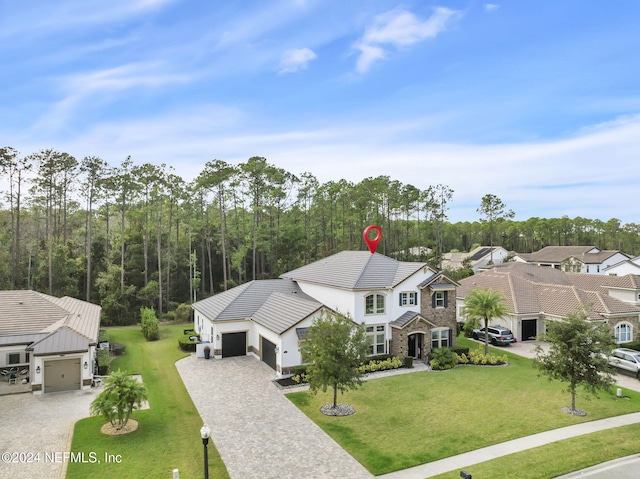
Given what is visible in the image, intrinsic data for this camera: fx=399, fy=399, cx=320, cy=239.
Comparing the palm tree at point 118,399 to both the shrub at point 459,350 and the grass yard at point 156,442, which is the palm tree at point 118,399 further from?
the shrub at point 459,350

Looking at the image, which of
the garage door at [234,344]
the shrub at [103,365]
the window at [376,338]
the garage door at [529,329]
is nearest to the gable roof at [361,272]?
the window at [376,338]

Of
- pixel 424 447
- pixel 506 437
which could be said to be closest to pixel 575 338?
pixel 506 437

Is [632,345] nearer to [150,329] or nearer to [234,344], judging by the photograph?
[234,344]

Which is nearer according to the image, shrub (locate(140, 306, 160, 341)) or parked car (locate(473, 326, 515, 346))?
parked car (locate(473, 326, 515, 346))

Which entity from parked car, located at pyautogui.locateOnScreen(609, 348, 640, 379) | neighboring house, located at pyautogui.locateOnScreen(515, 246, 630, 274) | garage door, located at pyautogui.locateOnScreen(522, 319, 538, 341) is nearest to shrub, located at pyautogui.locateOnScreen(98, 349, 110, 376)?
parked car, located at pyautogui.locateOnScreen(609, 348, 640, 379)

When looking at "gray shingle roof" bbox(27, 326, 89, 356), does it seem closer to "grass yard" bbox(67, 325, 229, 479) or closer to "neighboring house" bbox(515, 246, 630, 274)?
"grass yard" bbox(67, 325, 229, 479)

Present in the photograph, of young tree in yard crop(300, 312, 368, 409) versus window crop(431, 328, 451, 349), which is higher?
young tree in yard crop(300, 312, 368, 409)

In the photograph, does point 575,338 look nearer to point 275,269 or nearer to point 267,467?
point 267,467

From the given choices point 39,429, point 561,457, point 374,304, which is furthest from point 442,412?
point 39,429
